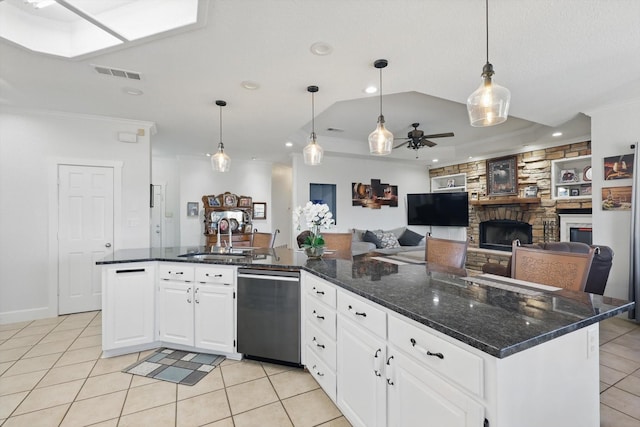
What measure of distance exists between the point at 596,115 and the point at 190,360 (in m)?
5.42

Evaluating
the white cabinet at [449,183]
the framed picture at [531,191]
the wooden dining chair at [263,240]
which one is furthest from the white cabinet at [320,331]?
the white cabinet at [449,183]

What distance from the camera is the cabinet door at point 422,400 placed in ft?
3.19

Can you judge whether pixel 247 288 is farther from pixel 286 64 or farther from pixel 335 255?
pixel 286 64

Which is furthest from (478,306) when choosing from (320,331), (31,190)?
(31,190)

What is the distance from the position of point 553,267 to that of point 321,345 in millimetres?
1530

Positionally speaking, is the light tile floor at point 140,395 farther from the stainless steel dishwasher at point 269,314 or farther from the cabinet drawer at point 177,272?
the cabinet drawer at point 177,272

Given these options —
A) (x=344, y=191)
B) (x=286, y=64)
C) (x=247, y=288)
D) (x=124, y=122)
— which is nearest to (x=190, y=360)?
(x=247, y=288)

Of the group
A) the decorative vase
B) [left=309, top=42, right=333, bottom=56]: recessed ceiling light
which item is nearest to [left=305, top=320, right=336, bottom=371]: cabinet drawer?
the decorative vase

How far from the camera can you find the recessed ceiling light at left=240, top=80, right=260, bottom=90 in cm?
286

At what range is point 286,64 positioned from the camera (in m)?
2.51

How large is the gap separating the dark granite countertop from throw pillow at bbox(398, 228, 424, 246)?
492cm

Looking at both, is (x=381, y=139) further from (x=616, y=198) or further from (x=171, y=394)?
(x=616, y=198)

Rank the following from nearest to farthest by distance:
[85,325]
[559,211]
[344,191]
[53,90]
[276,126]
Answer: [53,90], [85,325], [276,126], [559,211], [344,191]

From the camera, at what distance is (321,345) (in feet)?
6.61
